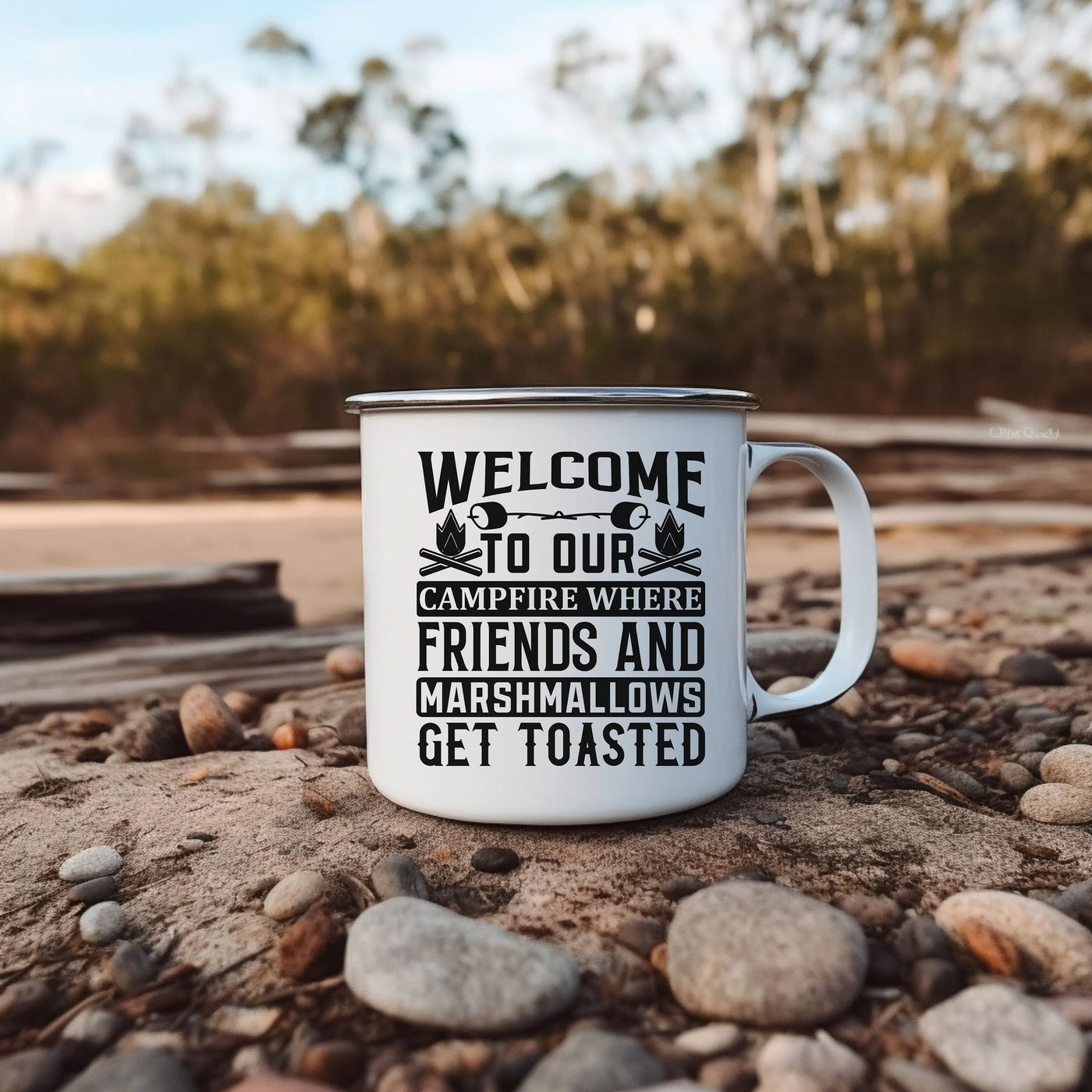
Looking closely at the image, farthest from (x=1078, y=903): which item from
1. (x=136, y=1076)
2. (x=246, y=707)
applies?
(x=246, y=707)

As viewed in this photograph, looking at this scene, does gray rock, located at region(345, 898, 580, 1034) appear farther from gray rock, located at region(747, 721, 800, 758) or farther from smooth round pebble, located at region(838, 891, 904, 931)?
Answer: gray rock, located at region(747, 721, 800, 758)

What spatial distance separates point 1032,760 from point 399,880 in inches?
36.7

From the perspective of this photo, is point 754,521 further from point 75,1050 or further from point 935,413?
point 75,1050

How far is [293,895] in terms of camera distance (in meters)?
1.20

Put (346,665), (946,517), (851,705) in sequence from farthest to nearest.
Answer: (946,517), (346,665), (851,705)

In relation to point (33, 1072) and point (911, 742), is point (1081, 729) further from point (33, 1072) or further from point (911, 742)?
point (33, 1072)

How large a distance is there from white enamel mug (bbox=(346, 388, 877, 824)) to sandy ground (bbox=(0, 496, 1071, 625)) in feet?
5.55

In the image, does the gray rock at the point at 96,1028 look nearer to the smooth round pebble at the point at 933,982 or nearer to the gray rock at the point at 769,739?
the smooth round pebble at the point at 933,982

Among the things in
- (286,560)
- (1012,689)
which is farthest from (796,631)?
(286,560)

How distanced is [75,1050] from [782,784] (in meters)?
0.91

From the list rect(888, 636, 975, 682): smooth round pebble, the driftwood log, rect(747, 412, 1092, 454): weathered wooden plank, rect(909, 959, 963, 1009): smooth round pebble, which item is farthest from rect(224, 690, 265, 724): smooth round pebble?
rect(747, 412, 1092, 454): weathered wooden plank

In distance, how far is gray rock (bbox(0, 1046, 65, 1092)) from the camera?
37.2 inches

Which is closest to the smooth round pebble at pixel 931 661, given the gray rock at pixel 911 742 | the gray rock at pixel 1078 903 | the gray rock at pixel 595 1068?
the gray rock at pixel 911 742

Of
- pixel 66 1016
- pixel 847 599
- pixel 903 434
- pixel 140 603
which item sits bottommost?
pixel 66 1016
